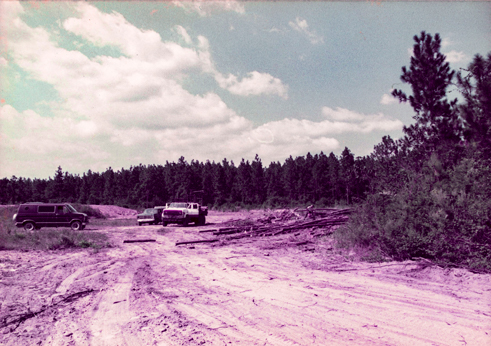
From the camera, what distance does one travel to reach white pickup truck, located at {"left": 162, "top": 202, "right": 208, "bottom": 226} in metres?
25.7

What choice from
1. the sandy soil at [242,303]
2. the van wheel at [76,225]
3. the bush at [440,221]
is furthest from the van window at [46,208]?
the bush at [440,221]

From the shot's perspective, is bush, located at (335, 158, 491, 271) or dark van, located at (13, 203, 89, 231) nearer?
bush, located at (335, 158, 491, 271)

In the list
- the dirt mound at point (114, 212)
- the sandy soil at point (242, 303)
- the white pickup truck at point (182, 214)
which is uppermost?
the white pickup truck at point (182, 214)

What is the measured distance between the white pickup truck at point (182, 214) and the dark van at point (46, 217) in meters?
6.25

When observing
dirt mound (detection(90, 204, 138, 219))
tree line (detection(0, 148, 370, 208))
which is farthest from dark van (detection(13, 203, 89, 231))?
tree line (detection(0, 148, 370, 208))

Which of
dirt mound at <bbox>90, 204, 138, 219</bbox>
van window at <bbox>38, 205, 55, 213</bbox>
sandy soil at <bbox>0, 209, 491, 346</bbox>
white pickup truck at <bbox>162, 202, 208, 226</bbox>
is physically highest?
van window at <bbox>38, 205, 55, 213</bbox>

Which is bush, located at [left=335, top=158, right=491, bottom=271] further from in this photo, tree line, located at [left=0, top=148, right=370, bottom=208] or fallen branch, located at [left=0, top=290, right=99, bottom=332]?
tree line, located at [left=0, top=148, right=370, bottom=208]

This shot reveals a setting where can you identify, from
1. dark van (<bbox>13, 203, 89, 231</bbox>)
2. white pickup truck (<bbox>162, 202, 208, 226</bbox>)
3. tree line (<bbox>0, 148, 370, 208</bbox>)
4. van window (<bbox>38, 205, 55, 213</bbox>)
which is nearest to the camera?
dark van (<bbox>13, 203, 89, 231</bbox>)

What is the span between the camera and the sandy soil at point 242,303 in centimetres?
467

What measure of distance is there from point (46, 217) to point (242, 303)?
22.1 meters

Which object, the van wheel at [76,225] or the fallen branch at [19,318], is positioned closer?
the fallen branch at [19,318]

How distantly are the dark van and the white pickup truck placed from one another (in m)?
6.25

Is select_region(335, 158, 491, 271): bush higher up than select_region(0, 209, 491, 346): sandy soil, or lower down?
higher up

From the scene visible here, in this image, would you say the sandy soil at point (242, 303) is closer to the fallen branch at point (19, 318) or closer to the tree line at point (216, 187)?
the fallen branch at point (19, 318)
